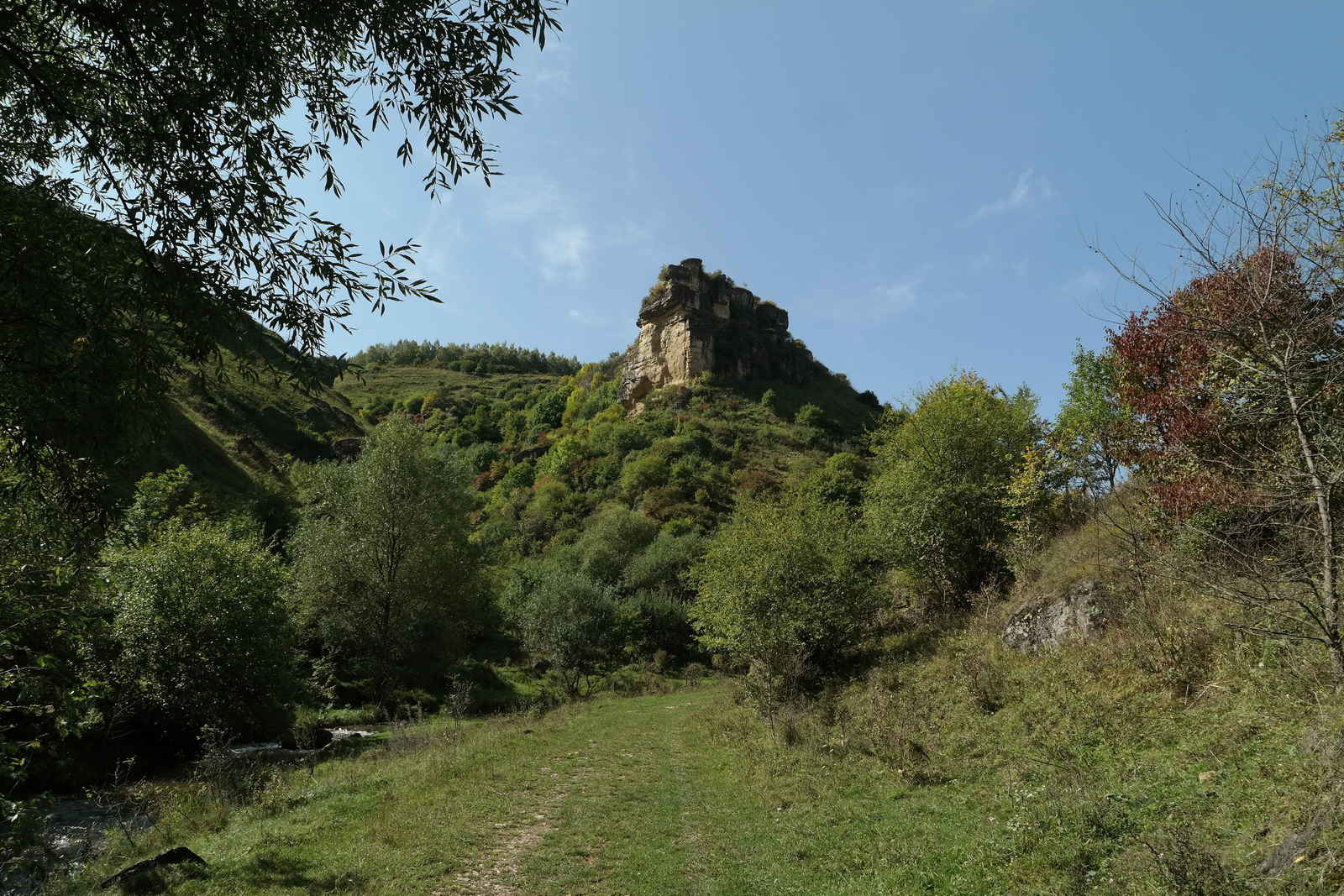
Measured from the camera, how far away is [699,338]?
3327 inches

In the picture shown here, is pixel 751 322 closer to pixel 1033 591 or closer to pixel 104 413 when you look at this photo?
pixel 1033 591

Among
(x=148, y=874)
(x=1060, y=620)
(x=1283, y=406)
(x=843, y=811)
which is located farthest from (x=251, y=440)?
(x=1283, y=406)

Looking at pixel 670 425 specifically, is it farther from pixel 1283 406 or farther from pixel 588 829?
pixel 1283 406

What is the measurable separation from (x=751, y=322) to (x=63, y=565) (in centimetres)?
8840

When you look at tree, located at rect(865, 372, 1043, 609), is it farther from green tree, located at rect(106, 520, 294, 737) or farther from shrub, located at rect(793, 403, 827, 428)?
shrub, located at rect(793, 403, 827, 428)

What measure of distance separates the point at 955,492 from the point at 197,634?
23896mm

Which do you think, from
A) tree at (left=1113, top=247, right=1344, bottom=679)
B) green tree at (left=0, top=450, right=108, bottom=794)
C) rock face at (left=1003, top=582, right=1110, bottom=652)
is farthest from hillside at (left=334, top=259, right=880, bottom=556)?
tree at (left=1113, top=247, right=1344, bottom=679)

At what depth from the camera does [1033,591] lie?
683 inches

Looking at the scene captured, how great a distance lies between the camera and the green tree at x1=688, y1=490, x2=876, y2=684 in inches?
804

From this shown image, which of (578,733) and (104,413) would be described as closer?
(104,413)

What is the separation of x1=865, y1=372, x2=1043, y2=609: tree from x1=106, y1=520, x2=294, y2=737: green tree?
21282mm

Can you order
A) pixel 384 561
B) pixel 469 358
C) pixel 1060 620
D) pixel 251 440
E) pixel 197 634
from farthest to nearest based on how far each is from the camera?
pixel 469 358
pixel 251 440
pixel 384 561
pixel 197 634
pixel 1060 620

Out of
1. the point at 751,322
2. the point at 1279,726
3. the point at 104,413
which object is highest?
the point at 751,322

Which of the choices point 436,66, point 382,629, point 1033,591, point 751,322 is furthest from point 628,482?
point 436,66
